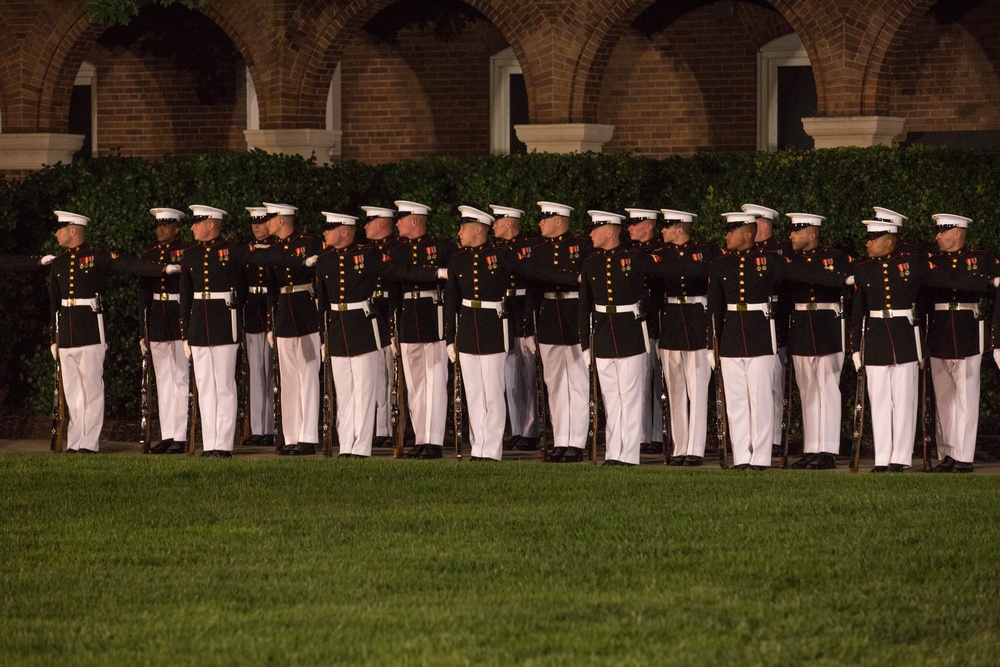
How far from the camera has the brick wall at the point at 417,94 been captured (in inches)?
893

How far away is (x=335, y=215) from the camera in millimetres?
14008

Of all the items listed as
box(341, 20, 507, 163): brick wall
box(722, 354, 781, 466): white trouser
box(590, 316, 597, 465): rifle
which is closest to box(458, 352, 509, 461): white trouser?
box(590, 316, 597, 465): rifle

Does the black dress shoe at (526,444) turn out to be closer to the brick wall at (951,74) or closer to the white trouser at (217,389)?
the white trouser at (217,389)

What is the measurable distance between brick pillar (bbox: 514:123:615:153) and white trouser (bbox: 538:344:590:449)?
19.7ft

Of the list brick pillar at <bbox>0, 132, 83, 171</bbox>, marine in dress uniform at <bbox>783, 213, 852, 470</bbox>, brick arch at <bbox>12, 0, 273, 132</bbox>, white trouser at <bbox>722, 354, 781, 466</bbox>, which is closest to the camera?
white trouser at <bbox>722, 354, 781, 466</bbox>

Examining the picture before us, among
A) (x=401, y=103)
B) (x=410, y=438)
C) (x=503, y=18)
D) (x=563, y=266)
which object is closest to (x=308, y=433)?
(x=410, y=438)

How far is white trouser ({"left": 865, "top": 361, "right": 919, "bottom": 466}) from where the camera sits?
496 inches

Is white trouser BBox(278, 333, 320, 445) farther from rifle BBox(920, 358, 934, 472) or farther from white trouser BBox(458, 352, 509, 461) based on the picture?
rifle BBox(920, 358, 934, 472)

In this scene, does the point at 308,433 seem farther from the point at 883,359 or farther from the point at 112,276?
the point at 883,359

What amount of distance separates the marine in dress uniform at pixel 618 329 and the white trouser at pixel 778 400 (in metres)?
1.06

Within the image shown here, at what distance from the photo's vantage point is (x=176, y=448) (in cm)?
1441

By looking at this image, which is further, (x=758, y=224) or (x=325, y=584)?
(x=758, y=224)

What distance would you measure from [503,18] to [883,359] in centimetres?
895

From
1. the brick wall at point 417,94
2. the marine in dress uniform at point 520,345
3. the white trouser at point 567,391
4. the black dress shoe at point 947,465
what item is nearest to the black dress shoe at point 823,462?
the black dress shoe at point 947,465
